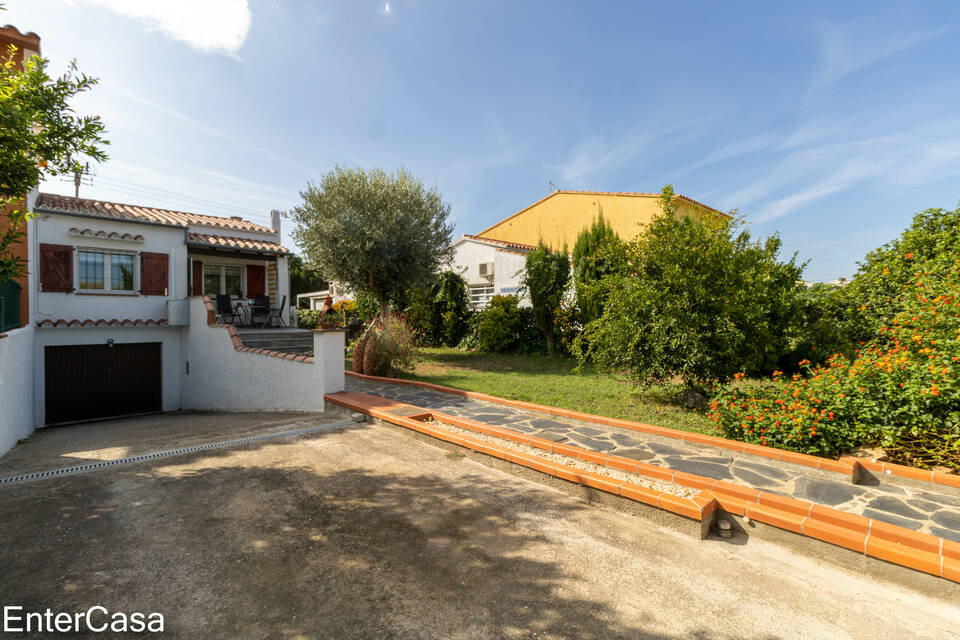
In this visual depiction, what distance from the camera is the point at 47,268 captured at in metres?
11.2

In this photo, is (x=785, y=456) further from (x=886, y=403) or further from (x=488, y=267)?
(x=488, y=267)

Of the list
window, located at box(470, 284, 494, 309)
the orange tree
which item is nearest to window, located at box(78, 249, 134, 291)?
window, located at box(470, 284, 494, 309)

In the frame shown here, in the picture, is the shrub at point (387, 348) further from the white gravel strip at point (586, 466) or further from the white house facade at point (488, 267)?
the white house facade at point (488, 267)

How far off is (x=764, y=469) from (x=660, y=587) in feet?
8.71

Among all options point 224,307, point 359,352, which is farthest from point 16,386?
point 359,352

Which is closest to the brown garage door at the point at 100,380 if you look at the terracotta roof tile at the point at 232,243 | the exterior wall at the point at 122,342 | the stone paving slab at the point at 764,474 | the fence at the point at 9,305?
the exterior wall at the point at 122,342

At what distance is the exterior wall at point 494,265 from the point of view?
682 inches

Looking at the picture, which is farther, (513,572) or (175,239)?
(175,239)

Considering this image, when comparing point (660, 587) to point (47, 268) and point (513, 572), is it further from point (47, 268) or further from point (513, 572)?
point (47, 268)

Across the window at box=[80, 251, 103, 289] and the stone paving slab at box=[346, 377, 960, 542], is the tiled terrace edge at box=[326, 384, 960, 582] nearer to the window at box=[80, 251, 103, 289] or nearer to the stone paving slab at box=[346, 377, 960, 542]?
the stone paving slab at box=[346, 377, 960, 542]

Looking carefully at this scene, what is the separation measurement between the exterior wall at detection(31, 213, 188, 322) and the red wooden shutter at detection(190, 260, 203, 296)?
1543 millimetres

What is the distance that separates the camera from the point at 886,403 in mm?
4969

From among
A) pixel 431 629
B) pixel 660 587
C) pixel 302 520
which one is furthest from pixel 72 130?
pixel 660 587

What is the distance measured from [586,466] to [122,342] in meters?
14.2
